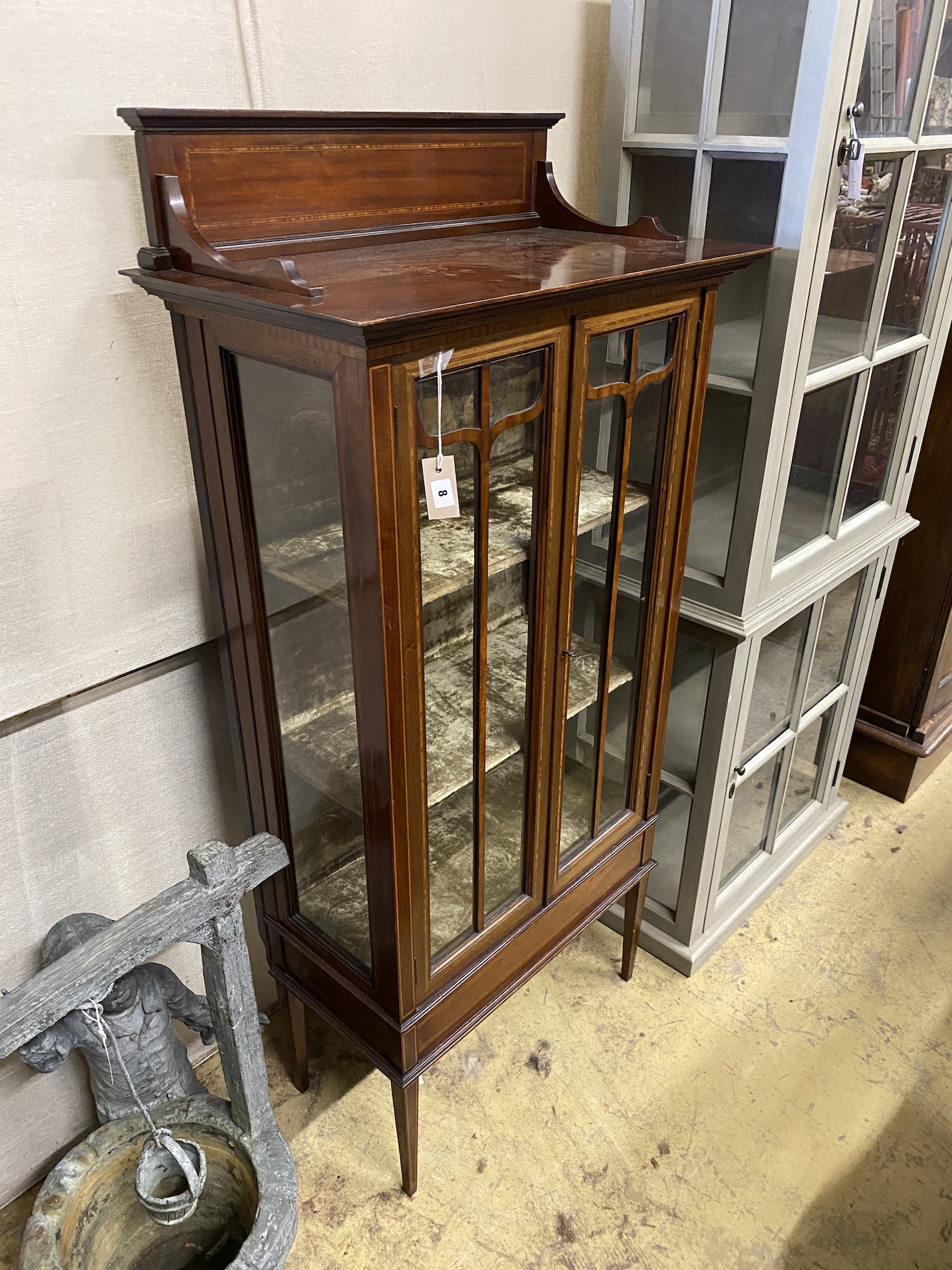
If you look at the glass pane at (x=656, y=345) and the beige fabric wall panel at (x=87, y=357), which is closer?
the beige fabric wall panel at (x=87, y=357)

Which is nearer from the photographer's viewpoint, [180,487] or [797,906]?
[180,487]

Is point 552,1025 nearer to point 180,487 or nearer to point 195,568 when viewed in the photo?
point 195,568

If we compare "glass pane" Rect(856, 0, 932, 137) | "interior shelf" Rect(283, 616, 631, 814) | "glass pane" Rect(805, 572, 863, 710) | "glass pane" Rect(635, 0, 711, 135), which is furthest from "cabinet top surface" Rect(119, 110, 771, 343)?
"glass pane" Rect(805, 572, 863, 710)

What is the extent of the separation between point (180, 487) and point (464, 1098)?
1.25m

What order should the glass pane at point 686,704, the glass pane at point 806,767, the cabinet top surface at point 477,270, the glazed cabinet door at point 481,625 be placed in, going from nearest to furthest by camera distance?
the cabinet top surface at point 477,270, the glazed cabinet door at point 481,625, the glass pane at point 686,704, the glass pane at point 806,767

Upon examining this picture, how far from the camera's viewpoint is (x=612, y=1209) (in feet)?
5.07

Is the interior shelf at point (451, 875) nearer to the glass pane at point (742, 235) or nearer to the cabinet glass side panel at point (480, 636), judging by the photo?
the cabinet glass side panel at point (480, 636)

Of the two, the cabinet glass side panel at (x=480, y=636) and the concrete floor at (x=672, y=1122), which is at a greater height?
the cabinet glass side panel at (x=480, y=636)

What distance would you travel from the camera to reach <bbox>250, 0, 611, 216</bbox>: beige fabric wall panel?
1194mm

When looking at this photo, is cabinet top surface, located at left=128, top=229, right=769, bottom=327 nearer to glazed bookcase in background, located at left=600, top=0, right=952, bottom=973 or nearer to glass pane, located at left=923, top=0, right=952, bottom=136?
glazed bookcase in background, located at left=600, top=0, right=952, bottom=973

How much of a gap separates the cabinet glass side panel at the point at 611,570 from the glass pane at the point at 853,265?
0.41 metres

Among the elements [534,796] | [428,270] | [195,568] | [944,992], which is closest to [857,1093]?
[944,992]

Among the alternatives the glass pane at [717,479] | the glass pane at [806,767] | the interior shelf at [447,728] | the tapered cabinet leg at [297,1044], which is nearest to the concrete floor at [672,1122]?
the tapered cabinet leg at [297,1044]

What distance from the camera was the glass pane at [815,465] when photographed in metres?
1.61
